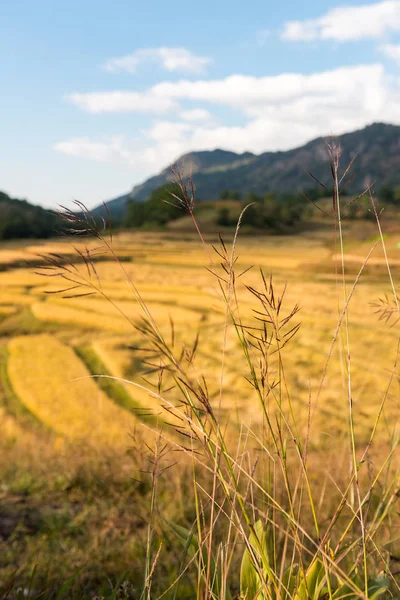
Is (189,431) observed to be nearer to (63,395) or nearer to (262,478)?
(262,478)

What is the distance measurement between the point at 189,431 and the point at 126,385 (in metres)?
2.33

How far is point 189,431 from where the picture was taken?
84 centimetres

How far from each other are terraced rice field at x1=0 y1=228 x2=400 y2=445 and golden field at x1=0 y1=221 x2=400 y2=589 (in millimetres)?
13

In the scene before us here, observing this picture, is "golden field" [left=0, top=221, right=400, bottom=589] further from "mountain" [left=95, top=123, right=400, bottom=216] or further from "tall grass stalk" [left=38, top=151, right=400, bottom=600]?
"mountain" [left=95, top=123, right=400, bottom=216]

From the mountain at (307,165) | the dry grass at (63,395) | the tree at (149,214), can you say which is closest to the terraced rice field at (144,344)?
the dry grass at (63,395)

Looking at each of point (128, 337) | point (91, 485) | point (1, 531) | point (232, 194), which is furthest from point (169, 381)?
point (232, 194)

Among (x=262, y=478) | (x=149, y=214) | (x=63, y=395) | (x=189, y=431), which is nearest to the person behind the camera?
(x=189, y=431)

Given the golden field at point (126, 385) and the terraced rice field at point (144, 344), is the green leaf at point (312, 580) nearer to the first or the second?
the golden field at point (126, 385)

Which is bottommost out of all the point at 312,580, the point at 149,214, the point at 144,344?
the point at 144,344

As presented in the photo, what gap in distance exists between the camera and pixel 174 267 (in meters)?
6.40

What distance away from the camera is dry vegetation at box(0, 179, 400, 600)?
2.63 feet

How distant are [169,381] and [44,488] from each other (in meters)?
1.24

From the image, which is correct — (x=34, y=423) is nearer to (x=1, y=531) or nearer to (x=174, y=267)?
(x=1, y=531)

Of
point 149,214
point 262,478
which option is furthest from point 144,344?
point 149,214
